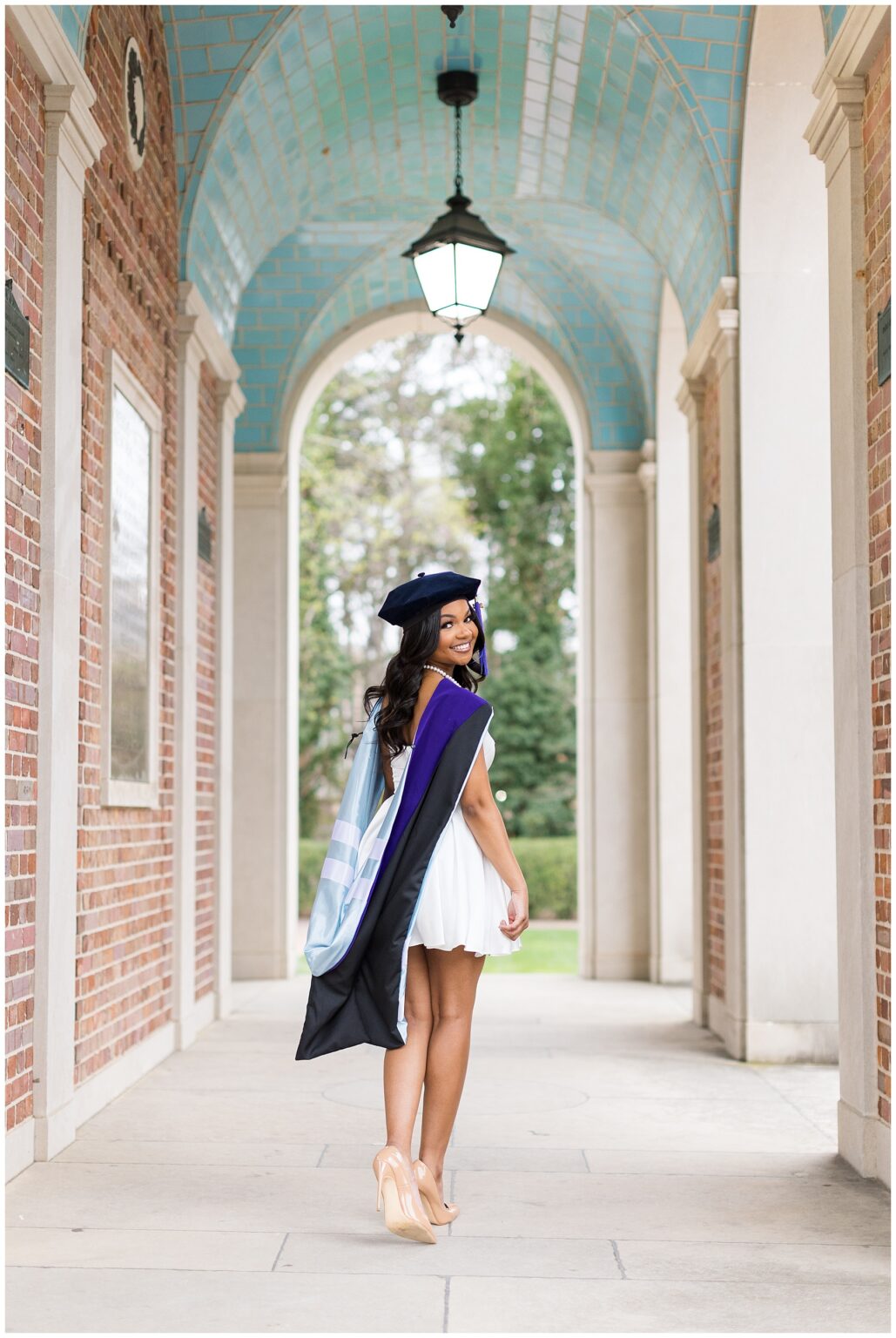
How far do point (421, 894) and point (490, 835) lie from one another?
26 centimetres

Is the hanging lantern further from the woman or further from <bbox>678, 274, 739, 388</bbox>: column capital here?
the woman

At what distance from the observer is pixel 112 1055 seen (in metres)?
6.16

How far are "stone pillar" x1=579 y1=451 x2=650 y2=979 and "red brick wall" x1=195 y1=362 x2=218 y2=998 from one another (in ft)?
11.7

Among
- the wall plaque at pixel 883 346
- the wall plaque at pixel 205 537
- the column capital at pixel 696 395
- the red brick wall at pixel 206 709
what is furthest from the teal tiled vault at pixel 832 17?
the wall plaque at pixel 205 537

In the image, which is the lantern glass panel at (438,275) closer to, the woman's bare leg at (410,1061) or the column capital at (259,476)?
the woman's bare leg at (410,1061)

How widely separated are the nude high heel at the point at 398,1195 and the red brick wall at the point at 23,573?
1.48 m

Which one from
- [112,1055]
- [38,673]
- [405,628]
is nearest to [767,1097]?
[112,1055]

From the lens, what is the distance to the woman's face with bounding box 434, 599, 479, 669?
4.18 m

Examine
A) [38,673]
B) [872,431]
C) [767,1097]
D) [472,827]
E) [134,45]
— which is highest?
[134,45]

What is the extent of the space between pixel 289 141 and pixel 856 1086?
6.38 m

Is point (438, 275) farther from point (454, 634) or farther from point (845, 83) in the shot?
point (454, 634)

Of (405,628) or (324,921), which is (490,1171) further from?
(405,628)

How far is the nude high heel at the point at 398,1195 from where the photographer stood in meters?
3.80

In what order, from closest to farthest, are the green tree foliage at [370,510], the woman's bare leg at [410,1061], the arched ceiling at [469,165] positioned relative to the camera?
the woman's bare leg at [410,1061]
the arched ceiling at [469,165]
the green tree foliage at [370,510]
